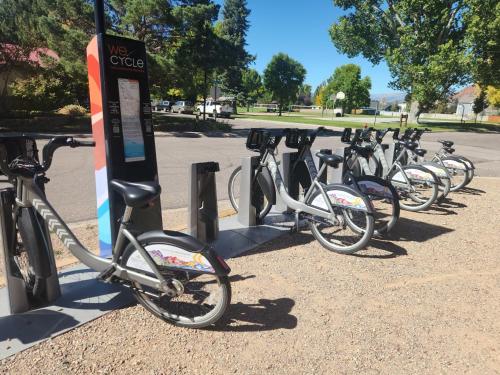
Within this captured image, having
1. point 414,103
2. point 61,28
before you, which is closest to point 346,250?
point 61,28

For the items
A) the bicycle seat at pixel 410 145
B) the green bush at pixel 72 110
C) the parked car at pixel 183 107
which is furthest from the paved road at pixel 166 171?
the parked car at pixel 183 107

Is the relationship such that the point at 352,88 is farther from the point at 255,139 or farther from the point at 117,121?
the point at 117,121

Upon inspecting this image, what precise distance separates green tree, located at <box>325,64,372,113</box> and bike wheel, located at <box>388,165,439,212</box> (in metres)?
51.8

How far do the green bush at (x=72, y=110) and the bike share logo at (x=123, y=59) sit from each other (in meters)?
20.0

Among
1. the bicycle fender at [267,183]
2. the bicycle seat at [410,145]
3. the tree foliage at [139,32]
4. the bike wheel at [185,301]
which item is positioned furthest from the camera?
the tree foliage at [139,32]

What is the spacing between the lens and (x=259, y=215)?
4.99 metres

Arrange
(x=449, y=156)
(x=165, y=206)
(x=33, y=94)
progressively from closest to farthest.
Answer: (x=165, y=206)
(x=449, y=156)
(x=33, y=94)

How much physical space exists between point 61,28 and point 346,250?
15.6m

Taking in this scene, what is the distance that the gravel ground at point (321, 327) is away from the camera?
243 centimetres

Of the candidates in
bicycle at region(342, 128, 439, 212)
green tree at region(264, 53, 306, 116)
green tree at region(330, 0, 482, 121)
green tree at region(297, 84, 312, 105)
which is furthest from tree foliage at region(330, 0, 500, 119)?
green tree at region(297, 84, 312, 105)

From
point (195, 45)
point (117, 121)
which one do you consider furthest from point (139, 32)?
point (117, 121)

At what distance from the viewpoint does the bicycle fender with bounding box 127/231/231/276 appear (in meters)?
2.50

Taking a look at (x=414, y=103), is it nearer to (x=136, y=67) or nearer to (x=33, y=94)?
(x=33, y=94)

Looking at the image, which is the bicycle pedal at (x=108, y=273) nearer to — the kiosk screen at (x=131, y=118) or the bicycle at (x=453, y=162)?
the kiosk screen at (x=131, y=118)
